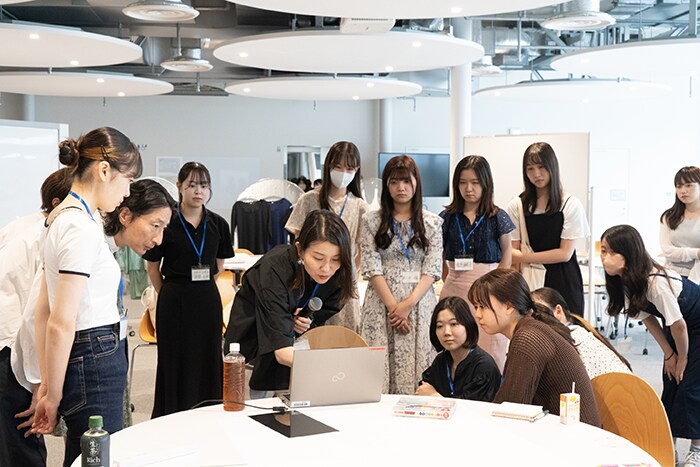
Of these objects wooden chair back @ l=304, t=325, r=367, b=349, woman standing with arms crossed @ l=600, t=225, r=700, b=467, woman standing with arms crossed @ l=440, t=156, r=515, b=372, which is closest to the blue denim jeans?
wooden chair back @ l=304, t=325, r=367, b=349

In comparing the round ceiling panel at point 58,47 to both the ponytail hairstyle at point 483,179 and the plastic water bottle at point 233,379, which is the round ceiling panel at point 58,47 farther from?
the plastic water bottle at point 233,379

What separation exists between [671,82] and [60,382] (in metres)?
13.4

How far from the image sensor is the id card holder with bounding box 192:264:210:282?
466cm

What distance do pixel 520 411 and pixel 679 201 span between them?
373 centimetres

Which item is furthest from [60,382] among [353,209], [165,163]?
[165,163]

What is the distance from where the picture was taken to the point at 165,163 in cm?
1405

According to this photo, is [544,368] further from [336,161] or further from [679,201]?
[679,201]

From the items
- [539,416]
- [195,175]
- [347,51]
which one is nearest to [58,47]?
[347,51]

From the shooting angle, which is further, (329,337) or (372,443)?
(329,337)

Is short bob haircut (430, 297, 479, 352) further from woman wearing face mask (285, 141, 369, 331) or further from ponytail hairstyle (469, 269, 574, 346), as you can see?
woman wearing face mask (285, 141, 369, 331)

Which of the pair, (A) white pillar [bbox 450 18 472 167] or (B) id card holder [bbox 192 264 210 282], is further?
(A) white pillar [bbox 450 18 472 167]

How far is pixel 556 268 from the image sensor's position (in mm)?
4953

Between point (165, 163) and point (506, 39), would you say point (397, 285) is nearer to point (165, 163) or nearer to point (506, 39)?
point (506, 39)

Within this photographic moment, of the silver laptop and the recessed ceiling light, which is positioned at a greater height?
the recessed ceiling light
